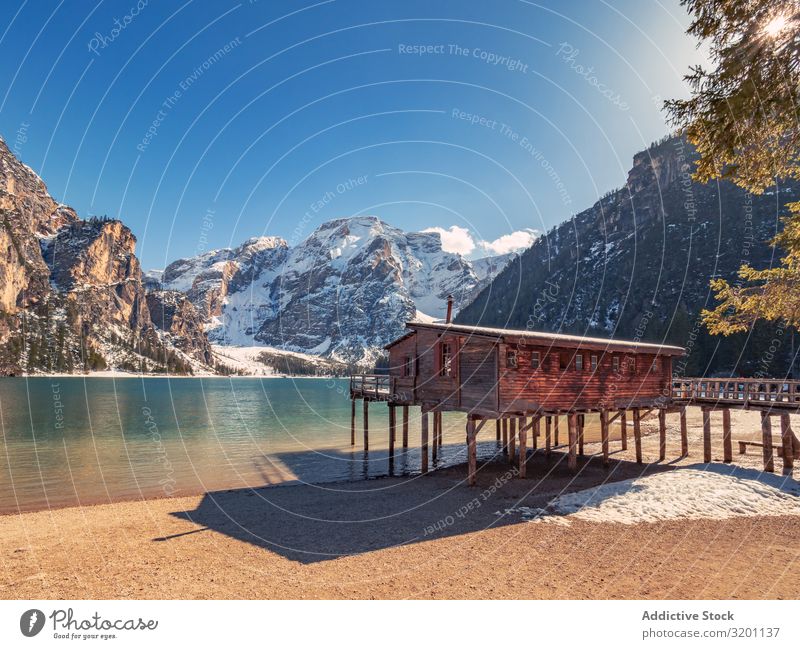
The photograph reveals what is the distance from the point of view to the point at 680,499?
59.9ft

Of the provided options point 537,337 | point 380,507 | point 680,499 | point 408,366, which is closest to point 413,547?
point 380,507

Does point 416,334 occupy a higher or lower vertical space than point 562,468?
higher

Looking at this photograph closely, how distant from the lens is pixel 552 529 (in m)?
15.5

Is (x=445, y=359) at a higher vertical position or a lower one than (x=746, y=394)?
higher

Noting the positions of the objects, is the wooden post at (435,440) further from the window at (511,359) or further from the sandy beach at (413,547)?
the window at (511,359)

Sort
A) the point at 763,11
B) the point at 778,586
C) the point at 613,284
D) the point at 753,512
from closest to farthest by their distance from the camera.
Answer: the point at 763,11 → the point at 778,586 → the point at 753,512 → the point at 613,284

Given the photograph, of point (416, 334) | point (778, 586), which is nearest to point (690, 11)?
point (778, 586)

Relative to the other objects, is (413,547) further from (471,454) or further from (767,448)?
(767,448)

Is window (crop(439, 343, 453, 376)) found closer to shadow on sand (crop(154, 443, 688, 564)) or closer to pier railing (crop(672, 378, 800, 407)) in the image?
shadow on sand (crop(154, 443, 688, 564))

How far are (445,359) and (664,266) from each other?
125m

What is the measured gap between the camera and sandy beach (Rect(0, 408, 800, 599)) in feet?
36.3

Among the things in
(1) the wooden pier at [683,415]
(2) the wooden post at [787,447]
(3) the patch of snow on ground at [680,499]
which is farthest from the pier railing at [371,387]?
(2) the wooden post at [787,447]
